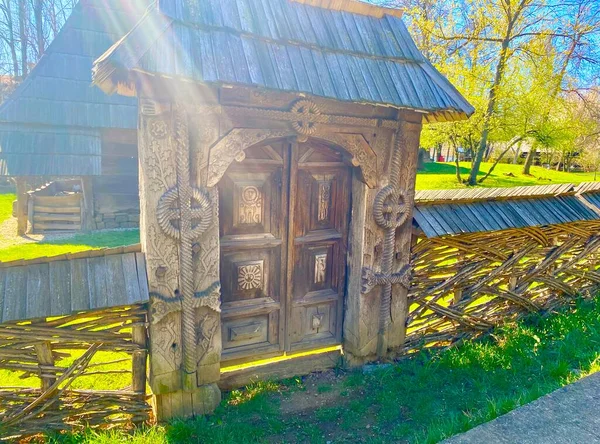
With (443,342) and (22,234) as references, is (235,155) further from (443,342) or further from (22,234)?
(22,234)

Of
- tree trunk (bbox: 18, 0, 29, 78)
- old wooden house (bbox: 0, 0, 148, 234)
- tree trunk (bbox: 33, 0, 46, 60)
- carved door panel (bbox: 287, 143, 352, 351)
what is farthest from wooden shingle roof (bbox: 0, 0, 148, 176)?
carved door panel (bbox: 287, 143, 352, 351)

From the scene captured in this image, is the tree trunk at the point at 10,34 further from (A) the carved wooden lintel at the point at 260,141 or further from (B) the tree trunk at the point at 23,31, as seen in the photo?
(A) the carved wooden lintel at the point at 260,141

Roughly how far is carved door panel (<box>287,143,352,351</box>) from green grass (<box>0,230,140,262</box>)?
19.4ft

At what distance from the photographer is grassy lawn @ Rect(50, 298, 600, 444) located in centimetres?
329

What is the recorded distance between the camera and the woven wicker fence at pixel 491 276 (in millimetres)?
4699

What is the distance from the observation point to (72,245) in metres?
9.52

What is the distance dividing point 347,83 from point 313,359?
2859mm

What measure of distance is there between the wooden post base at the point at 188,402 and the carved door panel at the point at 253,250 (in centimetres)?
35

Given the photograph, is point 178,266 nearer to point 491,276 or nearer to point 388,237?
point 388,237

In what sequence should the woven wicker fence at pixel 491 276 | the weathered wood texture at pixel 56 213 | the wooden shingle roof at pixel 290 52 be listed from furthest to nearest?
the weathered wood texture at pixel 56 213 → the woven wicker fence at pixel 491 276 → the wooden shingle roof at pixel 290 52

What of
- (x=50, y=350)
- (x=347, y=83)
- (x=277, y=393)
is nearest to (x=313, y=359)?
(x=277, y=393)

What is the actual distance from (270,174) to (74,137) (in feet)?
30.9

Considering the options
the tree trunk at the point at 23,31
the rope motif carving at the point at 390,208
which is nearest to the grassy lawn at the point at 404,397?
the rope motif carving at the point at 390,208

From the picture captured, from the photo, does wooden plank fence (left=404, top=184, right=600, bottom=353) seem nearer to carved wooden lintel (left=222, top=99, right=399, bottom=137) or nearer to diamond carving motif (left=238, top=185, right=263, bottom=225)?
carved wooden lintel (left=222, top=99, right=399, bottom=137)
